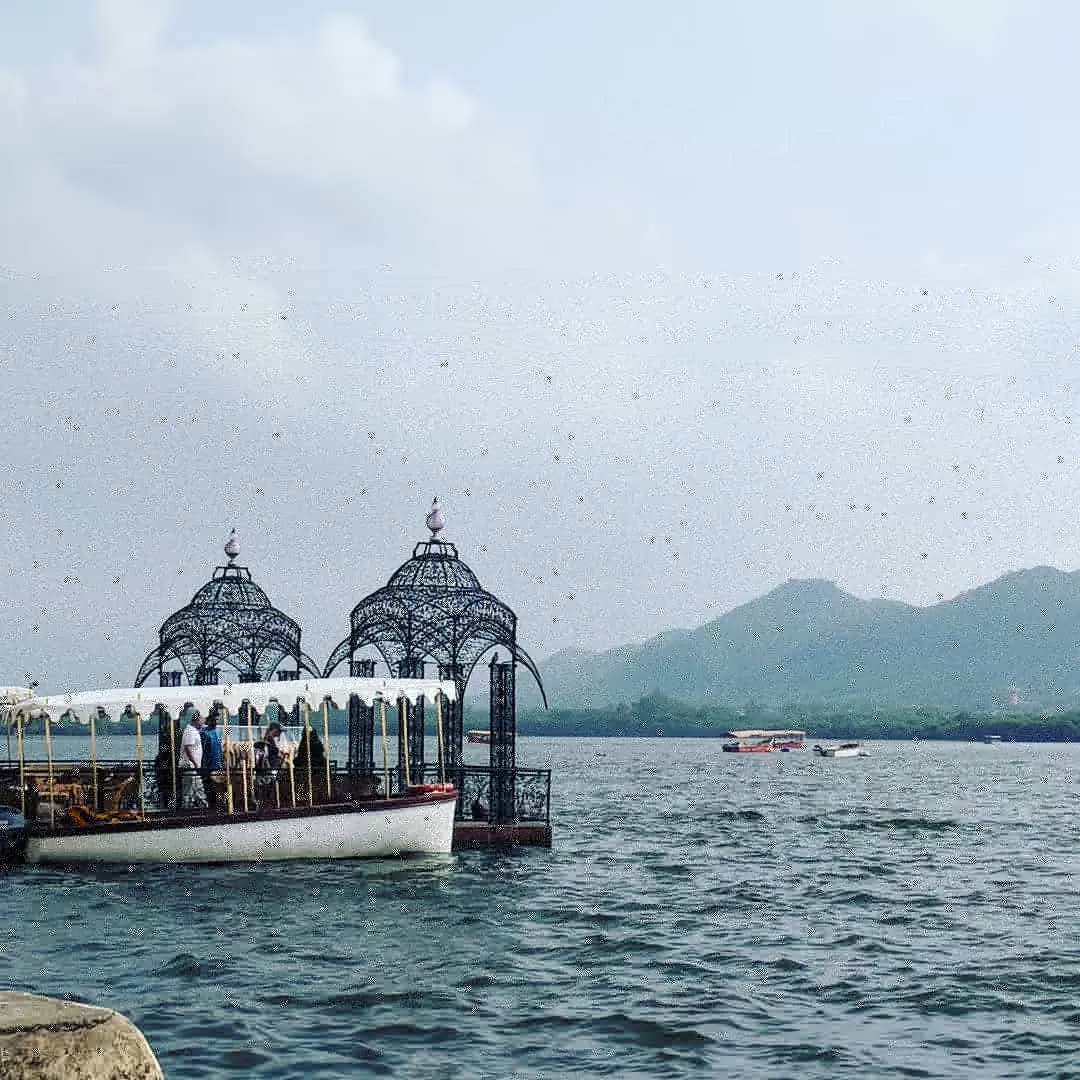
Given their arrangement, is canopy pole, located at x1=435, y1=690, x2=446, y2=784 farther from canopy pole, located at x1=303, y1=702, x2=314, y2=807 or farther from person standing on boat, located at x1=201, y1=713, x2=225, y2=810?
person standing on boat, located at x1=201, y1=713, x2=225, y2=810

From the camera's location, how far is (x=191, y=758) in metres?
26.8

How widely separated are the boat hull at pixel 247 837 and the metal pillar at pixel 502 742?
11.7 feet

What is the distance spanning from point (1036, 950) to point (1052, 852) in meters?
15.9

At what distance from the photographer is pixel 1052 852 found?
33688mm

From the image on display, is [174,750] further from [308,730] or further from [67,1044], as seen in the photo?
[67,1044]

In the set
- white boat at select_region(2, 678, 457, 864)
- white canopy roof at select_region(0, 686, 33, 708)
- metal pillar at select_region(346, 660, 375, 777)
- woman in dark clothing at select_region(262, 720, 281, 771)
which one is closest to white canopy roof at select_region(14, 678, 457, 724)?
white boat at select_region(2, 678, 457, 864)

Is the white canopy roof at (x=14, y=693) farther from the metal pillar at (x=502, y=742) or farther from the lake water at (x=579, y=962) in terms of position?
the metal pillar at (x=502, y=742)

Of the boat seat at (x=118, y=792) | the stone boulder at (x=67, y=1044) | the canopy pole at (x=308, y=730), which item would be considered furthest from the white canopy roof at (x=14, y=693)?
the stone boulder at (x=67, y=1044)

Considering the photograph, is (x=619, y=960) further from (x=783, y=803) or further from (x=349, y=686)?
(x=783, y=803)

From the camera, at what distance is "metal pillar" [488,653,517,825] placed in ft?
96.4

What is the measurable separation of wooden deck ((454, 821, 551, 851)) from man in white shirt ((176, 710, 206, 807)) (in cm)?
561

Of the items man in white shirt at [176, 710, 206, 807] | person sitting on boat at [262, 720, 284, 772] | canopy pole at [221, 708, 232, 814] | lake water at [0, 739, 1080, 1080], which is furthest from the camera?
person sitting on boat at [262, 720, 284, 772]

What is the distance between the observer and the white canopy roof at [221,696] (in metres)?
26.0

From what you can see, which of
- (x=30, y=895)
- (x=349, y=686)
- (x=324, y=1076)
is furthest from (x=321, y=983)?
(x=349, y=686)
